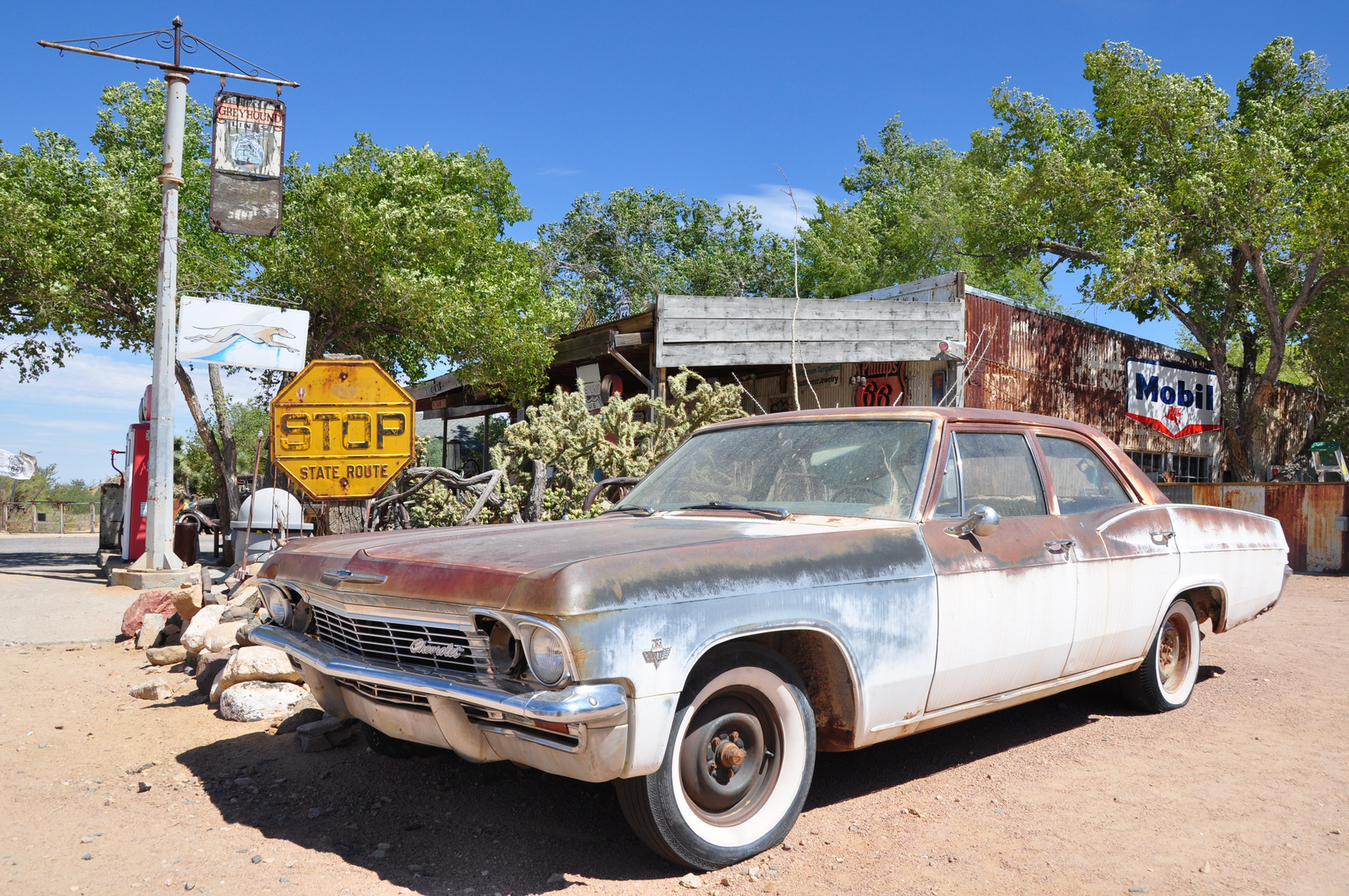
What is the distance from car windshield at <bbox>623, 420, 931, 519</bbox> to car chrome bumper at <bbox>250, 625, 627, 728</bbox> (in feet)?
4.78

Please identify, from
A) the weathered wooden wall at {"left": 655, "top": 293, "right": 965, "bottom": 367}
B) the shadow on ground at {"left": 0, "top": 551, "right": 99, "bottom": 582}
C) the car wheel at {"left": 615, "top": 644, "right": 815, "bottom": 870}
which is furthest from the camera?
the shadow on ground at {"left": 0, "top": 551, "right": 99, "bottom": 582}

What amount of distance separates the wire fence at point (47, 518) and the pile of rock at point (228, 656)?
78.4 feet

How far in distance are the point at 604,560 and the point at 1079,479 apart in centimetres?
288

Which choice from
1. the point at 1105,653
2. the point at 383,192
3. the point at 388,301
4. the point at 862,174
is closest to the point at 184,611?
the point at 1105,653

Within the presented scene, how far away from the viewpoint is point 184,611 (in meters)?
6.92

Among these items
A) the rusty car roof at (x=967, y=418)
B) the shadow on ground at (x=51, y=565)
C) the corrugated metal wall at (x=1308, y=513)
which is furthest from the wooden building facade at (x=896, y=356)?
the shadow on ground at (x=51, y=565)

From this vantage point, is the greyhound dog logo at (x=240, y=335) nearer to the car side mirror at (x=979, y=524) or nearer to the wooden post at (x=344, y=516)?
the wooden post at (x=344, y=516)

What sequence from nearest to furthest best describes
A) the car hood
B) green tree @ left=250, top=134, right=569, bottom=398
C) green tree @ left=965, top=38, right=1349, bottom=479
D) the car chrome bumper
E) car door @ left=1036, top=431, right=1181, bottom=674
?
the car chrome bumper < the car hood < car door @ left=1036, top=431, right=1181, bottom=674 < green tree @ left=250, top=134, right=569, bottom=398 < green tree @ left=965, top=38, right=1349, bottom=479

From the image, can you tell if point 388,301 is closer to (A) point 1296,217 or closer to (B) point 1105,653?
(B) point 1105,653

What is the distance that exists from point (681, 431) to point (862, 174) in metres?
40.5

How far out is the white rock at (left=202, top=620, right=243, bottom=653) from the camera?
5898 millimetres

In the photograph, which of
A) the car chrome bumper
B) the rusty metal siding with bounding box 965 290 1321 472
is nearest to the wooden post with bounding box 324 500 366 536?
the car chrome bumper

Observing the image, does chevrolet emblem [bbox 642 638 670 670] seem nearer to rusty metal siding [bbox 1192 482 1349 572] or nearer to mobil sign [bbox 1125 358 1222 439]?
rusty metal siding [bbox 1192 482 1349 572]

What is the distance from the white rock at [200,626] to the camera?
20.1ft
